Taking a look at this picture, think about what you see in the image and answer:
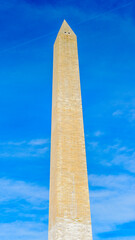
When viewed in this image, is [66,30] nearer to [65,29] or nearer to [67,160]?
[65,29]

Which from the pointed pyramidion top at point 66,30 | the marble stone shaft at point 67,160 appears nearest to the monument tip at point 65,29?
the pointed pyramidion top at point 66,30

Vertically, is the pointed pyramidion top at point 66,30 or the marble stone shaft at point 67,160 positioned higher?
the pointed pyramidion top at point 66,30

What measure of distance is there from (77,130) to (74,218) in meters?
6.66

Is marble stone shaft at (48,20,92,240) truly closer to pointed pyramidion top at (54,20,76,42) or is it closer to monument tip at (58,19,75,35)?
pointed pyramidion top at (54,20,76,42)

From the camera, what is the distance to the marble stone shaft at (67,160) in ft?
65.9

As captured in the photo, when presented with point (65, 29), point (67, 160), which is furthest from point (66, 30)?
point (67, 160)

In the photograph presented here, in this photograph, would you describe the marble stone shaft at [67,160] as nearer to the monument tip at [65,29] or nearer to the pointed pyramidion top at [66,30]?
the pointed pyramidion top at [66,30]

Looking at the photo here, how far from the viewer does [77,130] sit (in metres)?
23.3

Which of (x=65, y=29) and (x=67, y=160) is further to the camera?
(x=65, y=29)

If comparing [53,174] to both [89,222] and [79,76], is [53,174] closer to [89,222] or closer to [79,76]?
[89,222]

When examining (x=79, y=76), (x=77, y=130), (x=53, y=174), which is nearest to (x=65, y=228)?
(x=53, y=174)

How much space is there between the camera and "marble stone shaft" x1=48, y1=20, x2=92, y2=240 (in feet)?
65.9

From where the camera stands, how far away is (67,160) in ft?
71.7

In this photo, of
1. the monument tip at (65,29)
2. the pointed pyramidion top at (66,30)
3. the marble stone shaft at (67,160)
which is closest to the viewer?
the marble stone shaft at (67,160)
